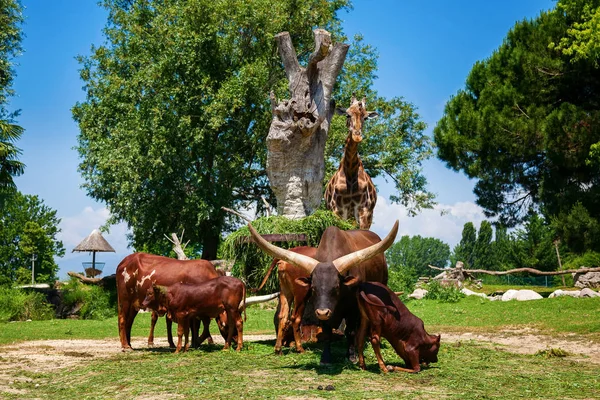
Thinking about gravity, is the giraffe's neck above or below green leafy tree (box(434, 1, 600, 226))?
below

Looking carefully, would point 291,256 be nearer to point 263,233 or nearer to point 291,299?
point 291,299

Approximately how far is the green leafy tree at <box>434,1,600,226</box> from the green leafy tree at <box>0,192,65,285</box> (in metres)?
28.3

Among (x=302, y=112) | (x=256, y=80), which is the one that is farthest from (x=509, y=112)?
(x=302, y=112)

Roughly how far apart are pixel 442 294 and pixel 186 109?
12.7m

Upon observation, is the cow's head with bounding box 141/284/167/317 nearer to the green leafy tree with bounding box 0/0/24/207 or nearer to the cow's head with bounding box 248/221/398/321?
the cow's head with bounding box 248/221/398/321

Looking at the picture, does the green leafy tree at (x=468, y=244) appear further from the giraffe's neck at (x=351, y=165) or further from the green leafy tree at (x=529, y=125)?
the giraffe's neck at (x=351, y=165)

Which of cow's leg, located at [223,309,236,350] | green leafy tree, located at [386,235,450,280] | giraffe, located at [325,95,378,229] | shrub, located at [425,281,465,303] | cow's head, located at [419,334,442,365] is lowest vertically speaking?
cow's head, located at [419,334,442,365]

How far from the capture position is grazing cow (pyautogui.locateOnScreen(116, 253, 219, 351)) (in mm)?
11031

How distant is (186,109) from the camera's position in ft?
91.5

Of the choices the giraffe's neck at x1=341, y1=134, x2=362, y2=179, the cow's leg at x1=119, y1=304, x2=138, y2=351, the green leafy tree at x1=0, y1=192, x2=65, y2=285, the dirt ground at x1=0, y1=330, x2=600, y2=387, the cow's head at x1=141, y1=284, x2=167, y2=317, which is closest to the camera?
the dirt ground at x1=0, y1=330, x2=600, y2=387

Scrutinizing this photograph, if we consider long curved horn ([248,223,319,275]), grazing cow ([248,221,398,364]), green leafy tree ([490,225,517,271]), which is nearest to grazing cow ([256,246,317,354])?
grazing cow ([248,221,398,364])

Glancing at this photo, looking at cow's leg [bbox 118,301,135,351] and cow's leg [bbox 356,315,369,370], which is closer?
cow's leg [bbox 356,315,369,370]

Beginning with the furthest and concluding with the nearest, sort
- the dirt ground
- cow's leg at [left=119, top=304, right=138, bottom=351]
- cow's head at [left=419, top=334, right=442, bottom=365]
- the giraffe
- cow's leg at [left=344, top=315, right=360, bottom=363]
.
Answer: the giraffe < cow's leg at [left=119, top=304, right=138, bottom=351] < the dirt ground < cow's leg at [left=344, top=315, right=360, bottom=363] < cow's head at [left=419, top=334, right=442, bottom=365]

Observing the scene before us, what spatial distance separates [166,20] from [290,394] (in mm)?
24497
